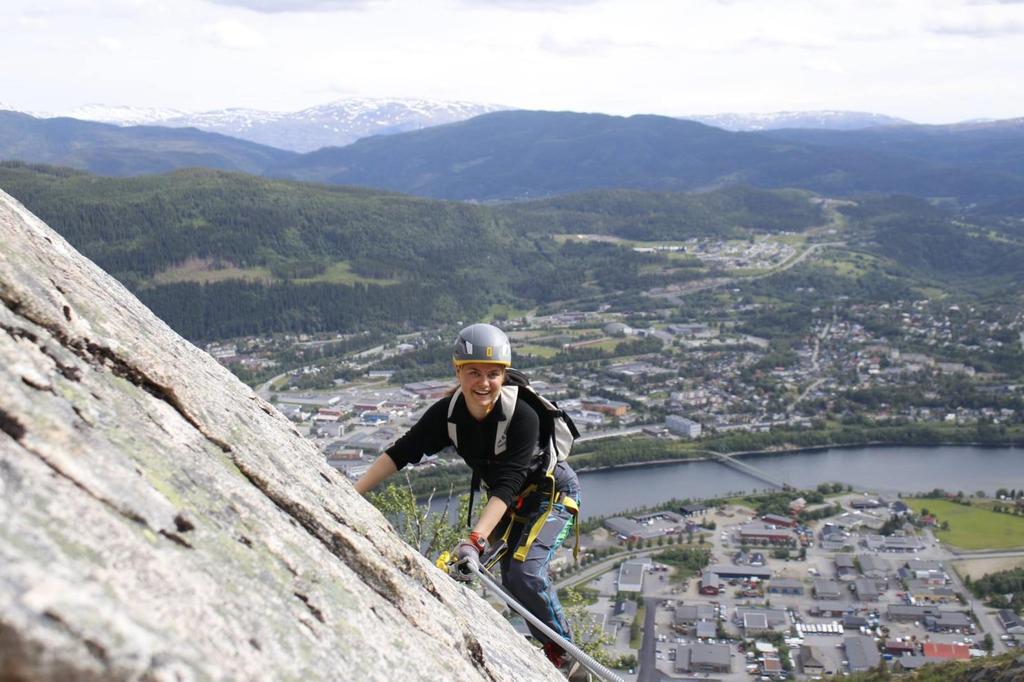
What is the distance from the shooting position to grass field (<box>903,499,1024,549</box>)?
147 ft

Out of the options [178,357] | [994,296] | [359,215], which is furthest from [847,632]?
[359,215]

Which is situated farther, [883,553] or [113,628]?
[883,553]

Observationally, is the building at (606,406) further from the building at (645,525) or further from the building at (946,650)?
the building at (946,650)

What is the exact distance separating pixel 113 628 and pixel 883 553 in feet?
153

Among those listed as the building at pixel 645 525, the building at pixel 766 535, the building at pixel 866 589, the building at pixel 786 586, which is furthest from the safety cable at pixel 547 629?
the building at pixel 766 535

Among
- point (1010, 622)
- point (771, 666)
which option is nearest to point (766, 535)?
point (1010, 622)

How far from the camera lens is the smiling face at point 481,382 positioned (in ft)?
17.1

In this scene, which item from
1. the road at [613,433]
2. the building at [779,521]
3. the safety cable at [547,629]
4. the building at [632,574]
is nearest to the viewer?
the safety cable at [547,629]

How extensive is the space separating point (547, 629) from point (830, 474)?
55.0 metres

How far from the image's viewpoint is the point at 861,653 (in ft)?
105

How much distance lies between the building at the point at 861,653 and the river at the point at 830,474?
16.6 meters

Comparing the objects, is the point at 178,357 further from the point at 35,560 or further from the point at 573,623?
the point at 573,623

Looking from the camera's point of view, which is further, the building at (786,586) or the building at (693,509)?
the building at (693,509)

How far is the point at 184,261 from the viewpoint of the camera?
379 feet
